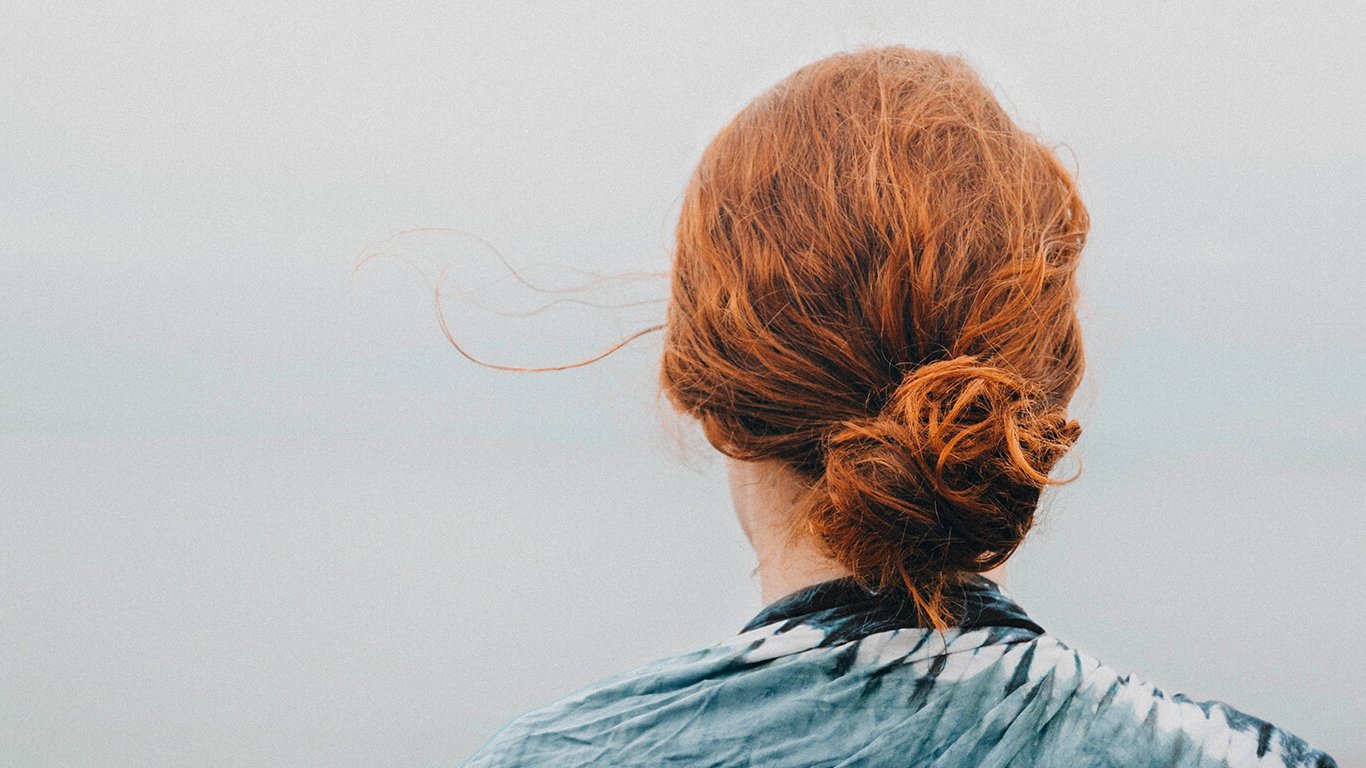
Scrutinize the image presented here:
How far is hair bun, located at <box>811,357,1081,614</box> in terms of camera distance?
2.83 feet

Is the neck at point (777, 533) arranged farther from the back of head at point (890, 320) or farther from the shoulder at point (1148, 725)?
the shoulder at point (1148, 725)

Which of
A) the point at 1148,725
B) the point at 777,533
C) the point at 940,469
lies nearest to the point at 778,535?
the point at 777,533

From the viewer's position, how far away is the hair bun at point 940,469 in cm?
86

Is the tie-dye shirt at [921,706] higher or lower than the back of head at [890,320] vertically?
lower

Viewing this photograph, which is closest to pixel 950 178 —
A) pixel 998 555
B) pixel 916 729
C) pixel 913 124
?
pixel 913 124

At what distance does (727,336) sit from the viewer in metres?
0.94

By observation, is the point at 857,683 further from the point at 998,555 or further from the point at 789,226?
the point at 789,226

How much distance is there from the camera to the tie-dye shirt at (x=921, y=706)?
0.90 m

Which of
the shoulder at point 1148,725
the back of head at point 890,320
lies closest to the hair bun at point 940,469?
the back of head at point 890,320

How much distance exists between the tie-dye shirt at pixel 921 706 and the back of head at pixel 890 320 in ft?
0.12

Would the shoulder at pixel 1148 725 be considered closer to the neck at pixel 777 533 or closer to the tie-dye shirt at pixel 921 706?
the tie-dye shirt at pixel 921 706

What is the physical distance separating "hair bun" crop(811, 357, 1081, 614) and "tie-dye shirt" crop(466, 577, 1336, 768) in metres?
0.06

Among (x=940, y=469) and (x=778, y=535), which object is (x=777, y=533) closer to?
(x=778, y=535)

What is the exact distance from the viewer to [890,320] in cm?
89
